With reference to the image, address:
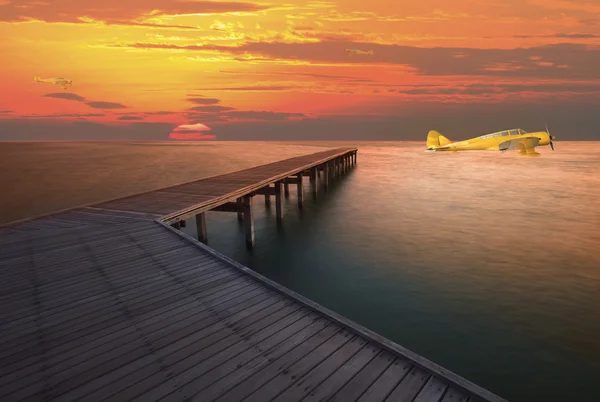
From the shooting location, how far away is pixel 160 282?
6.04 metres

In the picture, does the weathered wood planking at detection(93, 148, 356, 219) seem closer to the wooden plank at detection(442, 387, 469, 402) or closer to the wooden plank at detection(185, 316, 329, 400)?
the wooden plank at detection(185, 316, 329, 400)

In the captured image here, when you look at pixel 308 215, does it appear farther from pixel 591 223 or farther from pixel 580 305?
pixel 591 223

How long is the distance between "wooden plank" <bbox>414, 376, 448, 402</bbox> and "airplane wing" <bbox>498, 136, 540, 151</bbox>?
4358 cm

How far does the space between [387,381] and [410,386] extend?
8.9 inches

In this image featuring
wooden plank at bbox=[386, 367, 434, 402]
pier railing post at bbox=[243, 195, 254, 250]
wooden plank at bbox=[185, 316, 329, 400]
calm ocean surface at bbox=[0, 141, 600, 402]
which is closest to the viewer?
wooden plank at bbox=[386, 367, 434, 402]

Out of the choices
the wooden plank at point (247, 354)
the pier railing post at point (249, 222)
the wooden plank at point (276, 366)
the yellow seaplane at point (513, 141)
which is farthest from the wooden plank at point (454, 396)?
→ the yellow seaplane at point (513, 141)

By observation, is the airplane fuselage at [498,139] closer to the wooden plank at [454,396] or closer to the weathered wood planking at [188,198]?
the weathered wood planking at [188,198]

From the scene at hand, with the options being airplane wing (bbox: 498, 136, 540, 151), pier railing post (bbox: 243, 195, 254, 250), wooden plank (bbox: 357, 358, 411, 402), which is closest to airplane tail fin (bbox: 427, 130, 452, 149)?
airplane wing (bbox: 498, 136, 540, 151)

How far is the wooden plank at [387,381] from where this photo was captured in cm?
336

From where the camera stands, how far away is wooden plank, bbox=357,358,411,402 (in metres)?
3.36

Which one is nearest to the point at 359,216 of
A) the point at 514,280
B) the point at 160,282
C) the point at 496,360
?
the point at 514,280

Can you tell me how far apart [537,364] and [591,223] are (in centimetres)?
1737

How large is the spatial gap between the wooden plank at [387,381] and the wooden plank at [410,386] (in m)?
0.04

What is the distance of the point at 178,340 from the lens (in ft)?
14.1
